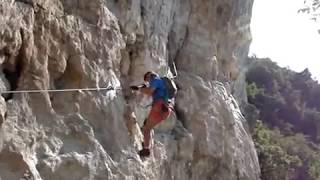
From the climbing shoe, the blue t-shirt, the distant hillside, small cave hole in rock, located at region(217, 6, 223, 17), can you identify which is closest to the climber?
the blue t-shirt

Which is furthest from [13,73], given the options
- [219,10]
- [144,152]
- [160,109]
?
[219,10]

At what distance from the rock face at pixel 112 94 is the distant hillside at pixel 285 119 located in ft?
40.6

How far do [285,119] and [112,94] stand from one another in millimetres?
37544

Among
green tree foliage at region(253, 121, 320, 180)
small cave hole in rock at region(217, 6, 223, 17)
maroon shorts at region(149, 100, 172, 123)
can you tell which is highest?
small cave hole in rock at region(217, 6, 223, 17)

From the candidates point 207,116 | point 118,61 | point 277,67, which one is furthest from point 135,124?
point 277,67

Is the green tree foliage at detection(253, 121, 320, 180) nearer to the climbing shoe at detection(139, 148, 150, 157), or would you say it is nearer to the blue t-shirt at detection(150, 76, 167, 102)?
the climbing shoe at detection(139, 148, 150, 157)

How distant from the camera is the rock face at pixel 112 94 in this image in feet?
27.3

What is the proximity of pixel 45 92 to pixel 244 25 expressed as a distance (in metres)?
10.0

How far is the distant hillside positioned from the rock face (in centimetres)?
1237

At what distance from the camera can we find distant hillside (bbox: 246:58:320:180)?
28.3m

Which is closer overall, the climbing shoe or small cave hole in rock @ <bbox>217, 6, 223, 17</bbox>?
the climbing shoe

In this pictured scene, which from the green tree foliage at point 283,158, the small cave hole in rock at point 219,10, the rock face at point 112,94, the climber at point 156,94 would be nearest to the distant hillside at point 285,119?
the green tree foliage at point 283,158

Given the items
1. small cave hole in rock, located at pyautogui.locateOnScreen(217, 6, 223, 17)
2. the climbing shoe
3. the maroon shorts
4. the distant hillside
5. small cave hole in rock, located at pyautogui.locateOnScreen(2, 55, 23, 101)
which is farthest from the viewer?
the distant hillside

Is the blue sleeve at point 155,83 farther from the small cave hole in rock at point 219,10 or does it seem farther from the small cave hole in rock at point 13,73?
the small cave hole in rock at point 219,10
